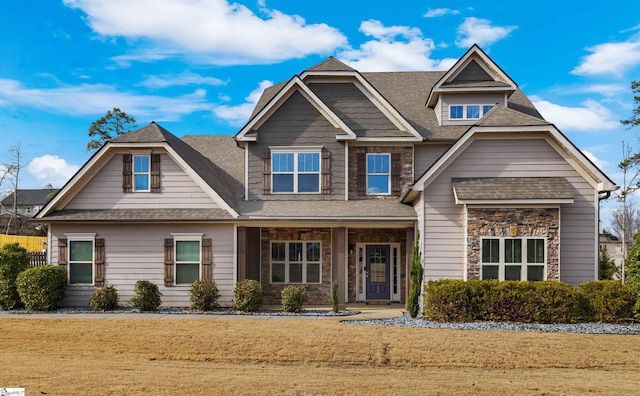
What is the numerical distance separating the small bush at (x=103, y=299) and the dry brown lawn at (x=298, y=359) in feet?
6.85

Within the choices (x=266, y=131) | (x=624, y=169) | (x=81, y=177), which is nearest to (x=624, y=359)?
(x=266, y=131)

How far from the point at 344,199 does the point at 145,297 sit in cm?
733

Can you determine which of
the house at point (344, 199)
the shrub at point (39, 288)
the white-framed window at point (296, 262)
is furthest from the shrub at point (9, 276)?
the white-framed window at point (296, 262)

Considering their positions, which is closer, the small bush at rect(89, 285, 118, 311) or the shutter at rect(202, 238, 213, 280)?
the small bush at rect(89, 285, 118, 311)

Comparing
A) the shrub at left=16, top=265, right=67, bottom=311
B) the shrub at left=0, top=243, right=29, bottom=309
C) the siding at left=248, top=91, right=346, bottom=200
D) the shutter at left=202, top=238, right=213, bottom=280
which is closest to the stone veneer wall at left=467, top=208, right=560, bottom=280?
the siding at left=248, top=91, right=346, bottom=200

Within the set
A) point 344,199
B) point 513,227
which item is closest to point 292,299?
point 344,199

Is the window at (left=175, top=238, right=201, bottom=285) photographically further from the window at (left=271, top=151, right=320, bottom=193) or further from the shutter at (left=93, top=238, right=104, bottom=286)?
the window at (left=271, top=151, right=320, bottom=193)

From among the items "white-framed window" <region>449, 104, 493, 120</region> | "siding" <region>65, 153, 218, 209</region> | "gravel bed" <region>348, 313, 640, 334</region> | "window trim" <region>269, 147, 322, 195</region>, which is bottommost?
"gravel bed" <region>348, 313, 640, 334</region>

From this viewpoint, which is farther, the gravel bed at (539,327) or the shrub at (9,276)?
the shrub at (9,276)

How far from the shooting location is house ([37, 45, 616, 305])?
1553cm

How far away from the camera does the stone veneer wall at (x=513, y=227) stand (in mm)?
15156

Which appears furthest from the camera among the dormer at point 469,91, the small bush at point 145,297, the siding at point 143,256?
the dormer at point 469,91

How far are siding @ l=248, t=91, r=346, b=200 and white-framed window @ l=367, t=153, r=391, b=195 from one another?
97cm

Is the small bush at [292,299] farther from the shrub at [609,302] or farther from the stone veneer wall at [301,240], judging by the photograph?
the shrub at [609,302]
